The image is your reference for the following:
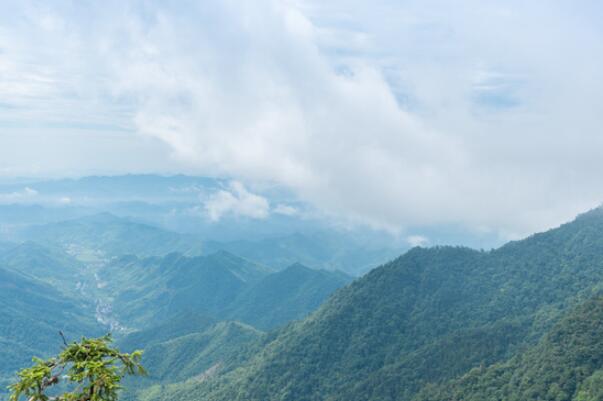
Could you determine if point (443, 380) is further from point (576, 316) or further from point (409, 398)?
point (576, 316)

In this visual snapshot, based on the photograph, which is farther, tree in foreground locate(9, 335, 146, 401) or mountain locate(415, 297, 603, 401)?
mountain locate(415, 297, 603, 401)

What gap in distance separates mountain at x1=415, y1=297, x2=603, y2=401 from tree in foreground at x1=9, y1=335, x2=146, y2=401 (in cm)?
10735

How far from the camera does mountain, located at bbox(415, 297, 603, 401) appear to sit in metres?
113

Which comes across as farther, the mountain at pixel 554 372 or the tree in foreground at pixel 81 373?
the mountain at pixel 554 372

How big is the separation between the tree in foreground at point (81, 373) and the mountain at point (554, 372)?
10735 centimetres

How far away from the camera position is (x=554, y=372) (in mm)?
119500

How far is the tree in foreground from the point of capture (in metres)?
20.1

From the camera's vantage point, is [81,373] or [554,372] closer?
[81,373]

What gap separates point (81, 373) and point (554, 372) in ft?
407

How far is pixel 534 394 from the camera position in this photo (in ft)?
389

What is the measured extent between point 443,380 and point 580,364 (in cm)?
4834

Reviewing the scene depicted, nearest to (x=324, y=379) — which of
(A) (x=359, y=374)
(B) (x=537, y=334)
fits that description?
(A) (x=359, y=374)

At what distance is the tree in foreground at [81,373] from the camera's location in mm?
20125

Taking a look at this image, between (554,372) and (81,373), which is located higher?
(81,373)
